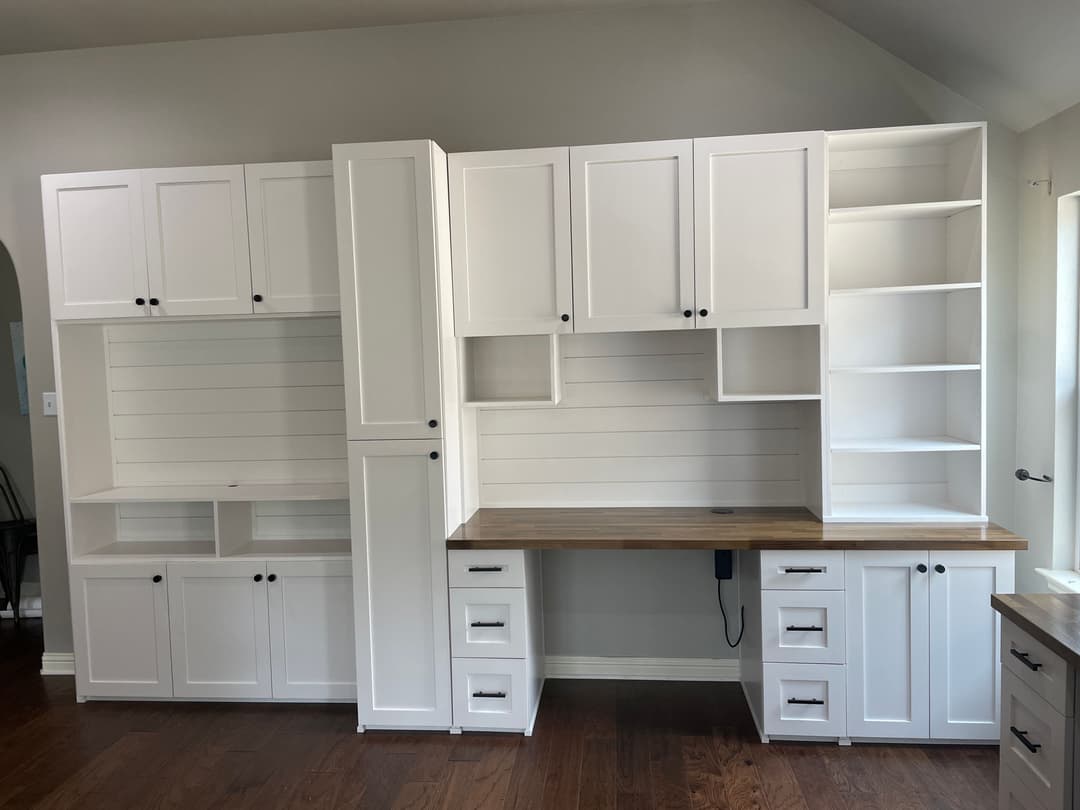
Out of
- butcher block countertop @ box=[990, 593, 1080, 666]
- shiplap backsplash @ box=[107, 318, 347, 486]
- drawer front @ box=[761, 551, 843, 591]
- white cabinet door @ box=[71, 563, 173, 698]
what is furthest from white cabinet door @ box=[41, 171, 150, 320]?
butcher block countertop @ box=[990, 593, 1080, 666]

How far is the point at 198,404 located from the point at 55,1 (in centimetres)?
166

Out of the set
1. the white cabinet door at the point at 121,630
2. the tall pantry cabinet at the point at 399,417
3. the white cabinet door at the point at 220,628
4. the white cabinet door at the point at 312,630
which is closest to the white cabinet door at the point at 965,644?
the tall pantry cabinet at the point at 399,417

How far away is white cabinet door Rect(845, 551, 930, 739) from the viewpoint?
2662 mm

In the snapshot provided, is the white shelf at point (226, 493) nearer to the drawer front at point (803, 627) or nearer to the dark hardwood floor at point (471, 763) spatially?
the dark hardwood floor at point (471, 763)

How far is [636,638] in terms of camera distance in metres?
3.35

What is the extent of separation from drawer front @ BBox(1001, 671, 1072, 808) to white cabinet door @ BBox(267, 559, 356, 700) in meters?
2.27

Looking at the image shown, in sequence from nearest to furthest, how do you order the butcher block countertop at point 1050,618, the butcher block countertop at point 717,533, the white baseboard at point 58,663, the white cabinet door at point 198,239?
the butcher block countertop at point 1050,618 < the butcher block countertop at point 717,533 < the white cabinet door at point 198,239 < the white baseboard at point 58,663

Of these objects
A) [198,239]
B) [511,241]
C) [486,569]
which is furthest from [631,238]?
[198,239]

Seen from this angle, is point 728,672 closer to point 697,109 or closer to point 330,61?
point 697,109

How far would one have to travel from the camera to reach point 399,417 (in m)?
2.85

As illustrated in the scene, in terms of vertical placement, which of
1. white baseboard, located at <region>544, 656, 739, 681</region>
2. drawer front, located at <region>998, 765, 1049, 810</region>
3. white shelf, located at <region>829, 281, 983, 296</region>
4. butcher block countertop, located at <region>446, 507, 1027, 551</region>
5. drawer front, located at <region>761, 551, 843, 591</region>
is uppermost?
white shelf, located at <region>829, 281, 983, 296</region>

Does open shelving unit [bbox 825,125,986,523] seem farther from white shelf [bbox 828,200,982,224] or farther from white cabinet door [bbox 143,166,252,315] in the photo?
white cabinet door [bbox 143,166,252,315]

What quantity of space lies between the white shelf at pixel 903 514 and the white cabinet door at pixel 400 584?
4.91 ft

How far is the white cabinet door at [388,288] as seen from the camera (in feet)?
9.09
